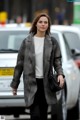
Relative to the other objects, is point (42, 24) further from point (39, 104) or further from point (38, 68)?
point (39, 104)

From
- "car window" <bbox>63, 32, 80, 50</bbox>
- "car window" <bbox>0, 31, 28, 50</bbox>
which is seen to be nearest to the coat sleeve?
"car window" <bbox>0, 31, 28, 50</bbox>

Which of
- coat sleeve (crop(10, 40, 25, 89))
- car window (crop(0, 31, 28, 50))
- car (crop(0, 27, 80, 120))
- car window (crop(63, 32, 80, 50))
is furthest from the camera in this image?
car window (crop(63, 32, 80, 50))

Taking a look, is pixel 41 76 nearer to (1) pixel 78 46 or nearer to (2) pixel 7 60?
(2) pixel 7 60

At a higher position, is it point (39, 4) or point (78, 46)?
point (78, 46)

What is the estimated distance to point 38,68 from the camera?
376 inches

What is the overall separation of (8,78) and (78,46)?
5347 millimetres

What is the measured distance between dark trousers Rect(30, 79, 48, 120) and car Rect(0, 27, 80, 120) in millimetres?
2169

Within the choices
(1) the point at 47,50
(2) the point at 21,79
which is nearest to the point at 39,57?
(1) the point at 47,50

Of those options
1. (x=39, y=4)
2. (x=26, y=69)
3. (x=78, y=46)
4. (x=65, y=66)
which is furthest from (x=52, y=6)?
(x=26, y=69)

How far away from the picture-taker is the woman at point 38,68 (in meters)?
9.53

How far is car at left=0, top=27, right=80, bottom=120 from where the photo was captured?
11906 mm

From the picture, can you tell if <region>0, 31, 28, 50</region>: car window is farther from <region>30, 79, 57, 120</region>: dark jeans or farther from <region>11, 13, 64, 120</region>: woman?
<region>30, 79, 57, 120</region>: dark jeans

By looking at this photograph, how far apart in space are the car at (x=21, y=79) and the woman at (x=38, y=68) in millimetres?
2158

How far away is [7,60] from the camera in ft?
39.4
